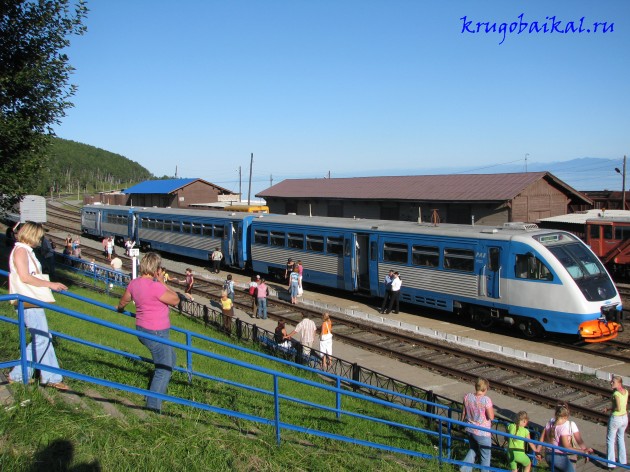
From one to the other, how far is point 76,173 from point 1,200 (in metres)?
162

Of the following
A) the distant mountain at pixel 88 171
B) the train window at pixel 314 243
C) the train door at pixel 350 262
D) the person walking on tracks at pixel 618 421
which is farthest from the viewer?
the distant mountain at pixel 88 171

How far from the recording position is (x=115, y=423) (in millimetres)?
5879

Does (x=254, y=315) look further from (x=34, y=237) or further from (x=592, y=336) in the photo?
(x=34, y=237)

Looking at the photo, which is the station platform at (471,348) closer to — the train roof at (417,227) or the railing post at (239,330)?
the railing post at (239,330)

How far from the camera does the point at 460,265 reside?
59.5ft

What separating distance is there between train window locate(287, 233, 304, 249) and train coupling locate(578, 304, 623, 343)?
37.8ft

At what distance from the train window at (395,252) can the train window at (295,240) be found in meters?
4.59

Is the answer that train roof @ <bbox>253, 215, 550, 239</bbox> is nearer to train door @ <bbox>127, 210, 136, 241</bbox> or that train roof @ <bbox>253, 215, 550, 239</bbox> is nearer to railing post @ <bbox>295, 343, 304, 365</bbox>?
railing post @ <bbox>295, 343, 304, 365</bbox>

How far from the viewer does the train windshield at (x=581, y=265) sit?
52.1 feet

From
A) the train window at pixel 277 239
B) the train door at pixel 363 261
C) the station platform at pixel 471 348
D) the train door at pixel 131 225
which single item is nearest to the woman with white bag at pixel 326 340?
the station platform at pixel 471 348

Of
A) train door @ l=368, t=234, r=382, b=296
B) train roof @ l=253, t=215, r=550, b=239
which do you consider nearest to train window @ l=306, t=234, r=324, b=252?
train roof @ l=253, t=215, r=550, b=239

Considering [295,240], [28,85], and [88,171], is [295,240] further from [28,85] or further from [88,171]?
[88,171]

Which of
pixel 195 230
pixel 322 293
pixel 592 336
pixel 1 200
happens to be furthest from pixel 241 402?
pixel 195 230

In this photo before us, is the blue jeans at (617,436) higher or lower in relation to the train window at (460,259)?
lower
